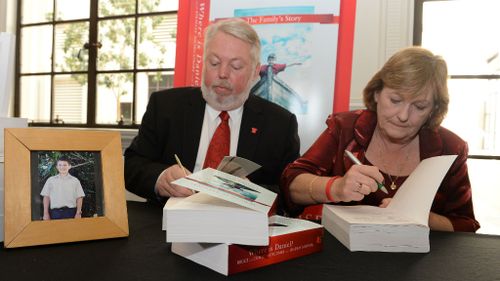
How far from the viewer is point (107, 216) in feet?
3.11

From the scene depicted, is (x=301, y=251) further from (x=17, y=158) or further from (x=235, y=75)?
(x=235, y=75)

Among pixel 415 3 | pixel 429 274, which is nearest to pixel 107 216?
pixel 429 274

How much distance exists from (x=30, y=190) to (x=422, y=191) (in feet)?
2.83

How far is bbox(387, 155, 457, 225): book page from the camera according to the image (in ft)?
3.29

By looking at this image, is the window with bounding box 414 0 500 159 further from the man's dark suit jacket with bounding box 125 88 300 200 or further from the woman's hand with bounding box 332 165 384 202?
the woman's hand with bounding box 332 165 384 202

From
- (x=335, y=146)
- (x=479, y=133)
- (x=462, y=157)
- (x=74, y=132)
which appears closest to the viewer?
(x=74, y=132)

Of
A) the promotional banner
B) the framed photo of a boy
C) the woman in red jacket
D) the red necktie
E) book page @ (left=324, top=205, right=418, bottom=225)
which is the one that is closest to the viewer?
the framed photo of a boy

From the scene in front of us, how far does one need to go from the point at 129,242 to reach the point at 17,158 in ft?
0.92

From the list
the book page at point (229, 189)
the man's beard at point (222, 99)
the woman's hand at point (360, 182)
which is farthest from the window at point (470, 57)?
the book page at point (229, 189)

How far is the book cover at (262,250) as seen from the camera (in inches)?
30.0

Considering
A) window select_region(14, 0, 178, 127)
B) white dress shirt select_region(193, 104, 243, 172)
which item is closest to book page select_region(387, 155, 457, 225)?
white dress shirt select_region(193, 104, 243, 172)

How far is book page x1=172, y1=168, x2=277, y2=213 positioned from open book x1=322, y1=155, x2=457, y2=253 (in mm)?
219

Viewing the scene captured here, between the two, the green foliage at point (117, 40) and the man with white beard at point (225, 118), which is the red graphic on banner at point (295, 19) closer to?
the man with white beard at point (225, 118)

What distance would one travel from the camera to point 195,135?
6.35 feet
